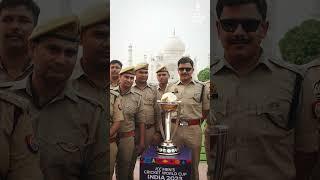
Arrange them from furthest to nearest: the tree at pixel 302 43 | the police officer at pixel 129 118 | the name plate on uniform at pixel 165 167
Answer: the police officer at pixel 129 118 < the tree at pixel 302 43 < the name plate on uniform at pixel 165 167

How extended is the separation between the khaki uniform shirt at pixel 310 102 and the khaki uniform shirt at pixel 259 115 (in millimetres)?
50

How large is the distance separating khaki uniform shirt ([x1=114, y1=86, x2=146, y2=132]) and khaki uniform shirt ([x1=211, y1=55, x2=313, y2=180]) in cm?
49

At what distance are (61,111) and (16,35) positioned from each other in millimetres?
578

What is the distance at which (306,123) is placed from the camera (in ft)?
6.81

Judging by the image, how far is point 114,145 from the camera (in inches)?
85.3

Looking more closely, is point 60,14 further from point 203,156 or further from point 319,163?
point 319,163

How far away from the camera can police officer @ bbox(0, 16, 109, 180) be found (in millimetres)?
2121

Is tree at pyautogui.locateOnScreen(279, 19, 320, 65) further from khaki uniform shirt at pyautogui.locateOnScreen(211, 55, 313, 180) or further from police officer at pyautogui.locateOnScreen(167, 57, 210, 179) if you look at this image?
police officer at pyautogui.locateOnScreen(167, 57, 210, 179)

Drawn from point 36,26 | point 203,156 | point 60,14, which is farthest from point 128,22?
point 203,156

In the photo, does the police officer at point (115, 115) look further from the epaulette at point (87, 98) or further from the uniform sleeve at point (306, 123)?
the uniform sleeve at point (306, 123)

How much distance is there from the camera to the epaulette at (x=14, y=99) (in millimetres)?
2115

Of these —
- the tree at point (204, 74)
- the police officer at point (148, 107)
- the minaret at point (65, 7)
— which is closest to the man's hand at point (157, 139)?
the police officer at point (148, 107)

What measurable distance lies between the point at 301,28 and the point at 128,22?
3.62ft

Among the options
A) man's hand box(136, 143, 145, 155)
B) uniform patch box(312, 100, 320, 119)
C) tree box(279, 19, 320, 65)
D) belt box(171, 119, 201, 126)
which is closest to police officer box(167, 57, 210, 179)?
belt box(171, 119, 201, 126)
